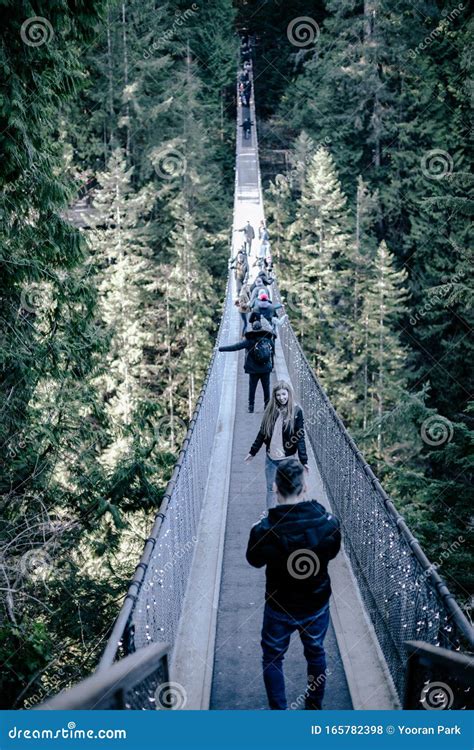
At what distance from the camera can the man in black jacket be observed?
11.3 feet

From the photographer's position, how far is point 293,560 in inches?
136

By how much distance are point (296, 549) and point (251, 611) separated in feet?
6.04

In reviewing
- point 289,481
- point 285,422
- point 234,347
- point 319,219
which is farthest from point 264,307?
point 319,219

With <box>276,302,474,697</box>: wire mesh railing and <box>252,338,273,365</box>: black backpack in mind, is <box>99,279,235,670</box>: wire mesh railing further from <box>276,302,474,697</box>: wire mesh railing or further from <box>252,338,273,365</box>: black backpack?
<box>276,302,474,697</box>: wire mesh railing

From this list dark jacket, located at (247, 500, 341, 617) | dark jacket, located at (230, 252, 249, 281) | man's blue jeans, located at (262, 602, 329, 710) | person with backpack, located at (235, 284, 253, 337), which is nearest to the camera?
dark jacket, located at (247, 500, 341, 617)

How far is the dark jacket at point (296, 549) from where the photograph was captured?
344 centimetres

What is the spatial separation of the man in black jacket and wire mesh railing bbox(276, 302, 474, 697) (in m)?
0.54

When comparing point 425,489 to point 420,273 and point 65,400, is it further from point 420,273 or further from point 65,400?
point 420,273

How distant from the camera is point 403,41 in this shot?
2847 centimetres

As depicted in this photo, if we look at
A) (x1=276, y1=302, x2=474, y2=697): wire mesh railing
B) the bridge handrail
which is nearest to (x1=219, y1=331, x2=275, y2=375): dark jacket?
(x1=276, y1=302, x2=474, y2=697): wire mesh railing

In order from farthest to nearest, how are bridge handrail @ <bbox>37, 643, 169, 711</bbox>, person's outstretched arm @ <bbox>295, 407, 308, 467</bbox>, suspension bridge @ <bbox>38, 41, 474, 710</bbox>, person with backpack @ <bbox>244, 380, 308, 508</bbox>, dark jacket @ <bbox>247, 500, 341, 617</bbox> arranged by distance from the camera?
person's outstretched arm @ <bbox>295, 407, 308, 467</bbox>, person with backpack @ <bbox>244, 380, 308, 508</bbox>, dark jacket @ <bbox>247, 500, 341, 617</bbox>, suspension bridge @ <bbox>38, 41, 474, 710</bbox>, bridge handrail @ <bbox>37, 643, 169, 711</bbox>

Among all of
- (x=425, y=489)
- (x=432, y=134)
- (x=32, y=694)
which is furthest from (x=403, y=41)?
(x=32, y=694)

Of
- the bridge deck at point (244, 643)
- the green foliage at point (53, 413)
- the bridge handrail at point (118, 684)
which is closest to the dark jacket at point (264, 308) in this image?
the green foliage at point (53, 413)
